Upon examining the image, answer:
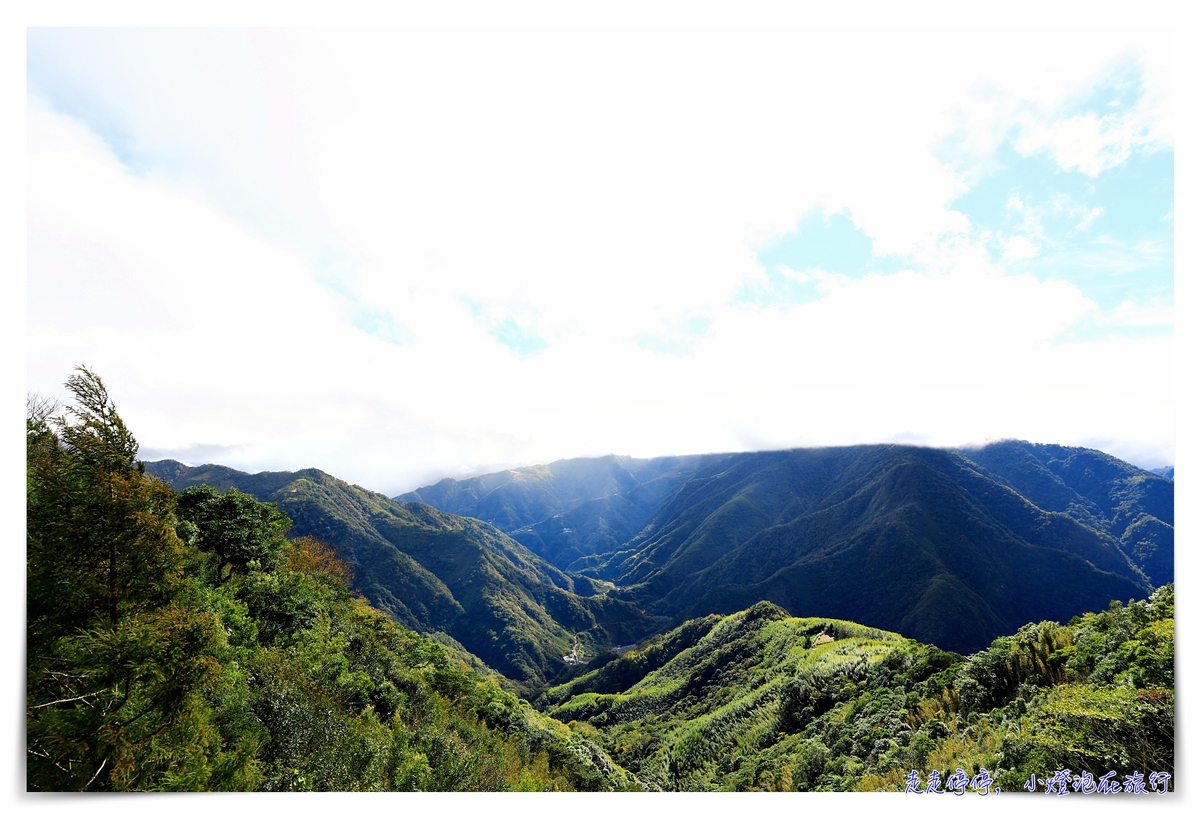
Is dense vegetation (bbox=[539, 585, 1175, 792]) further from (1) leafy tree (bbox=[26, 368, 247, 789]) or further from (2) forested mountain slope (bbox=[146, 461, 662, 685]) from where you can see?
(2) forested mountain slope (bbox=[146, 461, 662, 685])

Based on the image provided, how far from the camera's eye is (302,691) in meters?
16.3

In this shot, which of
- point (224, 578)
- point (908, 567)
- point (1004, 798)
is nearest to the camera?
point (1004, 798)

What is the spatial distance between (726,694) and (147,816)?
72.7 m

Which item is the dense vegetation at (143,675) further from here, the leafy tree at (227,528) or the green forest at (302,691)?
the leafy tree at (227,528)

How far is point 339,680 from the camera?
20.3 metres

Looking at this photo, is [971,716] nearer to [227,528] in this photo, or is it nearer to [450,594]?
[227,528]

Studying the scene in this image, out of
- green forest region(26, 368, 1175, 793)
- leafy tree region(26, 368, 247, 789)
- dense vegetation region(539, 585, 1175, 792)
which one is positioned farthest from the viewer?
dense vegetation region(539, 585, 1175, 792)

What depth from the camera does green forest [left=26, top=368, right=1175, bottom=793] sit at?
7797mm

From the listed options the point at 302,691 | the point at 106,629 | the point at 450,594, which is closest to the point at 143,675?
the point at 106,629

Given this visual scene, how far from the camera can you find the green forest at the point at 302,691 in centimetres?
780

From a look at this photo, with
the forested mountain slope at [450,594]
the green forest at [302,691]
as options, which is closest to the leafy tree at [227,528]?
the green forest at [302,691]

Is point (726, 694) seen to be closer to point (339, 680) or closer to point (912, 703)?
point (912, 703)

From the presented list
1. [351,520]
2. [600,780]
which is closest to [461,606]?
[351,520]

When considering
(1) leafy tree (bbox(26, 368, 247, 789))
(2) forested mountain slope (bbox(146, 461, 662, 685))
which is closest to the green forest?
(1) leafy tree (bbox(26, 368, 247, 789))
